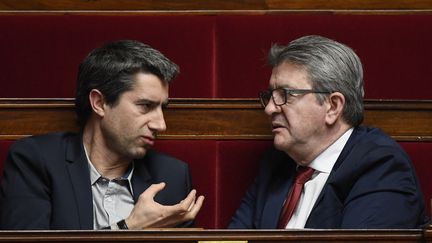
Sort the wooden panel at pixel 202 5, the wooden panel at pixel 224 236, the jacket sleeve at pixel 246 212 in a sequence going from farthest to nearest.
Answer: the wooden panel at pixel 202 5
the jacket sleeve at pixel 246 212
the wooden panel at pixel 224 236

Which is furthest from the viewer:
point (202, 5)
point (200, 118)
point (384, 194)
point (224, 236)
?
point (202, 5)

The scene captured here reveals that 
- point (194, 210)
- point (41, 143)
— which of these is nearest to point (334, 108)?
point (194, 210)

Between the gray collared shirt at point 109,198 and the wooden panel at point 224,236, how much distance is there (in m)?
0.21

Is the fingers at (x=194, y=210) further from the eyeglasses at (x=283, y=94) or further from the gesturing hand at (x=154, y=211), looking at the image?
the eyeglasses at (x=283, y=94)

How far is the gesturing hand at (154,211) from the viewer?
821 millimetres

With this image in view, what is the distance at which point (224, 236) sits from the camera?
645 mm

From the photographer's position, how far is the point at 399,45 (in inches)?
40.6

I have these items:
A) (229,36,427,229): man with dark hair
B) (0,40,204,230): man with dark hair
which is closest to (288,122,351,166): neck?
(229,36,427,229): man with dark hair

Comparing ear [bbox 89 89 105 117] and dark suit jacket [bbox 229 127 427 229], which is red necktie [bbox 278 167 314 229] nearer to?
dark suit jacket [bbox 229 127 427 229]

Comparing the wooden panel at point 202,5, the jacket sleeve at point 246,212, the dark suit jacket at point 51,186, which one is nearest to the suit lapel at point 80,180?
the dark suit jacket at point 51,186

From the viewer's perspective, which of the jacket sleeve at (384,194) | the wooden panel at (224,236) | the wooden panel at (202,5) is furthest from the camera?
the wooden panel at (202,5)

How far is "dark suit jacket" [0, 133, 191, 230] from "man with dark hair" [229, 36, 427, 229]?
9 cm

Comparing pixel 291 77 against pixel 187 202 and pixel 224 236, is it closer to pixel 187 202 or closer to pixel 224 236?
pixel 187 202

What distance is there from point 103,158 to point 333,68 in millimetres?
215
